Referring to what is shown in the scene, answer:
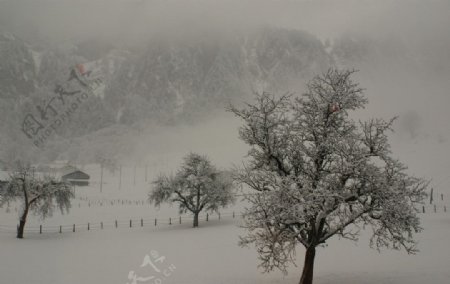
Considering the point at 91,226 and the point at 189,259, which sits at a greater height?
the point at 91,226

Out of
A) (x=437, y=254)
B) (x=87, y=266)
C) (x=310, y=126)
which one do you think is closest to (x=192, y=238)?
(x=87, y=266)

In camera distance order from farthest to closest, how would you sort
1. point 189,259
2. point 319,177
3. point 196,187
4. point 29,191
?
point 196,187
point 29,191
point 189,259
point 319,177

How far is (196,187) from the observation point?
4831 cm

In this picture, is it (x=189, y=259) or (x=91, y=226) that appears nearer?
(x=189, y=259)

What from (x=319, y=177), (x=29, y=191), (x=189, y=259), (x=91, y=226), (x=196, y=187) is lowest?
(x=189, y=259)

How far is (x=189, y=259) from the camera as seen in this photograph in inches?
1089

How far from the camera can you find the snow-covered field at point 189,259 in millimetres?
21562

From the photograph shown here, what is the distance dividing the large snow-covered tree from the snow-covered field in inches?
177

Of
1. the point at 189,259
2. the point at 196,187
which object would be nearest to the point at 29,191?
the point at 196,187

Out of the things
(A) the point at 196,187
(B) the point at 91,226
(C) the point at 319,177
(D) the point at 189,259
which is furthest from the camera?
(B) the point at 91,226

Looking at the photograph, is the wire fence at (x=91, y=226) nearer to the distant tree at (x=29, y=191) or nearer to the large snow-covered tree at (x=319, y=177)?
the distant tree at (x=29, y=191)

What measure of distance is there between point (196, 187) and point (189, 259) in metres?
20.8

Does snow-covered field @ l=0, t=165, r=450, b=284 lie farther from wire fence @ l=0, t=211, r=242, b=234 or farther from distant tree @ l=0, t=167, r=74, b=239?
distant tree @ l=0, t=167, r=74, b=239

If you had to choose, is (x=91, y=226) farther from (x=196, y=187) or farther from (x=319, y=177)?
(x=319, y=177)
